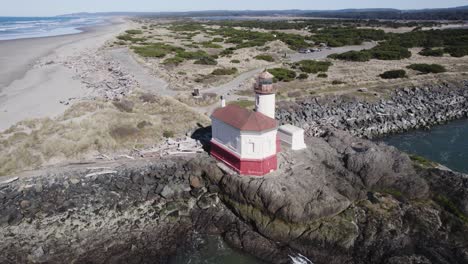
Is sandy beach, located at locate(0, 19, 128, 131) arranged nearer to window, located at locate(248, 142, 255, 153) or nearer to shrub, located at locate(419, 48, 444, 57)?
window, located at locate(248, 142, 255, 153)

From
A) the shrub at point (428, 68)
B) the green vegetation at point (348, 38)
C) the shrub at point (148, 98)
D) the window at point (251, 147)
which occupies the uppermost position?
the green vegetation at point (348, 38)

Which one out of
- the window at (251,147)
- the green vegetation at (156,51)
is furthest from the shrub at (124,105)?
the green vegetation at (156,51)

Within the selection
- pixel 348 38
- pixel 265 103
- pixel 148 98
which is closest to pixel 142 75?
pixel 148 98

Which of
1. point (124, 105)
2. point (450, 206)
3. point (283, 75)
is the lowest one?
point (450, 206)

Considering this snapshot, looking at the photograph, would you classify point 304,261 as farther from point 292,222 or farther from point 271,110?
point 271,110

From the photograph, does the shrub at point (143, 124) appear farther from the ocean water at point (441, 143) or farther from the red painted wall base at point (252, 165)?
the ocean water at point (441, 143)

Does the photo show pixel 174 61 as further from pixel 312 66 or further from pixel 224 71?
pixel 312 66
